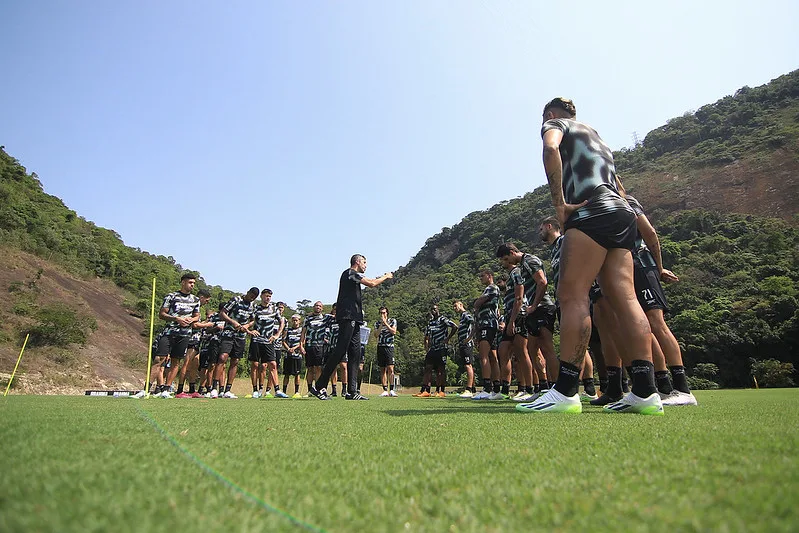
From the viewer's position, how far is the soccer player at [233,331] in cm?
921

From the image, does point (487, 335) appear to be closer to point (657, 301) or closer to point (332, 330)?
point (657, 301)

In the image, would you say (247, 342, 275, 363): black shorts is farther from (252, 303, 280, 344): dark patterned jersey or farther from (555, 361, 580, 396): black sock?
(555, 361, 580, 396): black sock

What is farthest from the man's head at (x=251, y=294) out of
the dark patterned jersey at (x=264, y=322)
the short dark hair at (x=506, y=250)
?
the short dark hair at (x=506, y=250)

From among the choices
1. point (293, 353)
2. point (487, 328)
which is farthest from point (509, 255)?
point (293, 353)

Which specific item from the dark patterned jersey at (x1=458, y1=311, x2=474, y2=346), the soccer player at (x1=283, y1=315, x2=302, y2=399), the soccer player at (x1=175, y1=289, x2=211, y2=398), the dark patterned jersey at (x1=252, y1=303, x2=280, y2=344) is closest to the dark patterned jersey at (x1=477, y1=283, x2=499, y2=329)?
the dark patterned jersey at (x1=458, y1=311, x2=474, y2=346)

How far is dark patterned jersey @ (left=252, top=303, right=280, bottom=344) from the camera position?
9703 mm

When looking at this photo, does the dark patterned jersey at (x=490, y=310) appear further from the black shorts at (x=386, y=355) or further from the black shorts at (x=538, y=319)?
the black shorts at (x=386, y=355)

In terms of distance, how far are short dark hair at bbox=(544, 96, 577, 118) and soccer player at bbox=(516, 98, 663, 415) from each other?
75cm

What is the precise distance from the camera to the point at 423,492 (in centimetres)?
114

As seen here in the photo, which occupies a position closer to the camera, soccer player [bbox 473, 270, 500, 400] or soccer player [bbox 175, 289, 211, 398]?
soccer player [bbox 473, 270, 500, 400]

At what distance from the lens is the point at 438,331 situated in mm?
11266

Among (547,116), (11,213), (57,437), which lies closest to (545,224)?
(547,116)

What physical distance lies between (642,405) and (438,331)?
8086 millimetres

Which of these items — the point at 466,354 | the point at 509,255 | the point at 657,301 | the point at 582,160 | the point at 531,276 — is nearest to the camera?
the point at 582,160
